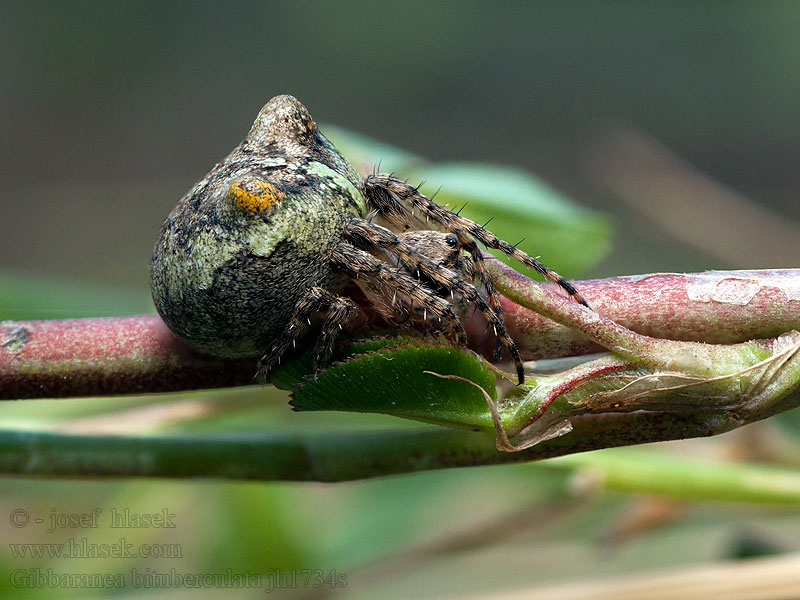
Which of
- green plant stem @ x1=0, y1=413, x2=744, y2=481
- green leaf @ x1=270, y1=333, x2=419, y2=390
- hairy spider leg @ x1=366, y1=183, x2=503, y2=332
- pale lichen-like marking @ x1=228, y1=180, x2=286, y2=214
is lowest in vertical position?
green plant stem @ x1=0, y1=413, x2=744, y2=481

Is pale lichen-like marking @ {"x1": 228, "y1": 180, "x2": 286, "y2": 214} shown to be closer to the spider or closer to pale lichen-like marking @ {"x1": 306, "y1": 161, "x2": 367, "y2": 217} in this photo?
the spider

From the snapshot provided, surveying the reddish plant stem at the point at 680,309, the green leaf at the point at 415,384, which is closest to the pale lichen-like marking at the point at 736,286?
the reddish plant stem at the point at 680,309

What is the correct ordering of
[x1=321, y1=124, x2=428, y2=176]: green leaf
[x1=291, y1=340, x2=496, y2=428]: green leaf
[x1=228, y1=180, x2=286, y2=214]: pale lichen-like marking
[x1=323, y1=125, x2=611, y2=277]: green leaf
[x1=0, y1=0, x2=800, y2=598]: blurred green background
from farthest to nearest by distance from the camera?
[x1=0, y1=0, x2=800, y2=598]: blurred green background
[x1=321, y1=124, x2=428, y2=176]: green leaf
[x1=323, y1=125, x2=611, y2=277]: green leaf
[x1=228, y1=180, x2=286, y2=214]: pale lichen-like marking
[x1=291, y1=340, x2=496, y2=428]: green leaf

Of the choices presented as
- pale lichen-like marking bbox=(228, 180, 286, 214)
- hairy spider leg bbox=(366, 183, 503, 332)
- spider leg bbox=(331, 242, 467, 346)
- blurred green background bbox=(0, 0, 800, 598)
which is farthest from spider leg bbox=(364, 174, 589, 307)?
blurred green background bbox=(0, 0, 800, 598)

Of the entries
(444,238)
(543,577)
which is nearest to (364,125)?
(543,577)

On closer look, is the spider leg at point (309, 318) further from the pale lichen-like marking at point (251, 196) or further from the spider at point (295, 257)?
the pale lichen-like marking at point (251, 196)

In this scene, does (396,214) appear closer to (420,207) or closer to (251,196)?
(420,207)

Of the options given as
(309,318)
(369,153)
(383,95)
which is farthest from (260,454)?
(383,95)
